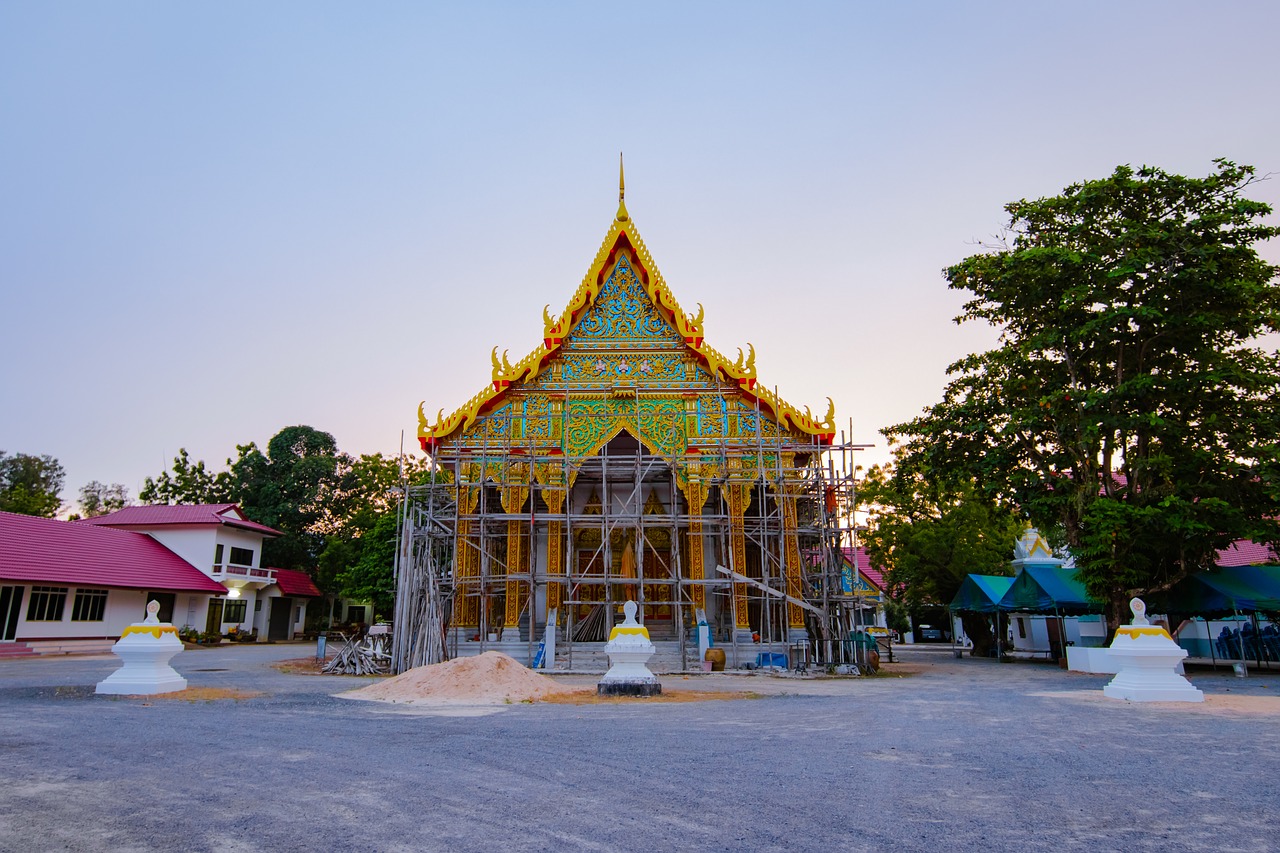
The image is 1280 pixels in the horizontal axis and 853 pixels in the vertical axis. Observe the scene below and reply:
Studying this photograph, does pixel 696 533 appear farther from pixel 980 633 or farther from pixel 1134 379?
pixel 980 633

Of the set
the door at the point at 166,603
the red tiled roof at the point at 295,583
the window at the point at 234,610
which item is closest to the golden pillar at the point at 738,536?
the door at the point at 166,603

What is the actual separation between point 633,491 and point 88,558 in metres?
17.3

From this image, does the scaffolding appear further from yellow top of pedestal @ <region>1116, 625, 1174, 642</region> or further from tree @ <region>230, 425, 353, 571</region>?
tree @ <region>230, 425, 353, 571</region>

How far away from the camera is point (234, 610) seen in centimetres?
3062

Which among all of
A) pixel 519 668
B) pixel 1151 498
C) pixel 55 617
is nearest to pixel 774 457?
pixel 1151 498

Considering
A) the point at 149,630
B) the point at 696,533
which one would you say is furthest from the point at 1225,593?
the point at 149,630

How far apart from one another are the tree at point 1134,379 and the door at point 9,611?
2385 cm

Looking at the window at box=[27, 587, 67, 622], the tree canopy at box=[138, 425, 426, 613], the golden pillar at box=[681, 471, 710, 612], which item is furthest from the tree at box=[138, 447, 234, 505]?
the golden pillar at box=[681, 471, 710, 612]

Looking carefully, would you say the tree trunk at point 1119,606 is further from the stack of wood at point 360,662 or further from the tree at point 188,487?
the tree at point 188,487

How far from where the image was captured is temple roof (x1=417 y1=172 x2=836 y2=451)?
18.3 metres

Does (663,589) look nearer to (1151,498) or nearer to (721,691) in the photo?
(721,691)

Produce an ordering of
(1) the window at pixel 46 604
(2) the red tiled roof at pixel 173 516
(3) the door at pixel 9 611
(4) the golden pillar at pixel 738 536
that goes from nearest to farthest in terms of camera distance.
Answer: (4) the golden pillar at pixel 738 536
(3) the door at pixel 9 611
(1) the window at pixel 46 604
(2) the red tiled roof at pixel 173 516

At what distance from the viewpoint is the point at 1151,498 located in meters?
15.2

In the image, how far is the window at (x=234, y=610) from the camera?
99.3 feet
